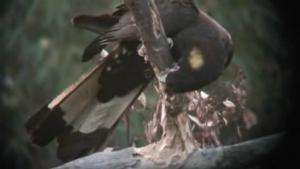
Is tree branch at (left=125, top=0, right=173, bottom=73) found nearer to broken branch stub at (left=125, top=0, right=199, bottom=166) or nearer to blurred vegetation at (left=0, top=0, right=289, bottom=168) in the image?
broken branch stub at (left=125, top=0, right=199, bottom=166)

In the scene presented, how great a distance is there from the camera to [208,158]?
3.91ft

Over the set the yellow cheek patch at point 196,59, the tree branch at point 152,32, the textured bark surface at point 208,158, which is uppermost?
the tree branch at point 152,32

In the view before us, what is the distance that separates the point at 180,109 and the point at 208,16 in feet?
0.61

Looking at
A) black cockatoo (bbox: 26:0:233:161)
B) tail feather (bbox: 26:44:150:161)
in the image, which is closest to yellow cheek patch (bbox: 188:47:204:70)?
black cockatoo (bbox: 26:0:233:161)

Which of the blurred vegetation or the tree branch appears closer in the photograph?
the tree branch

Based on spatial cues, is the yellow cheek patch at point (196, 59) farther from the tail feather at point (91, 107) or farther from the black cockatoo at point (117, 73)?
the tail feather at point (91, 107)

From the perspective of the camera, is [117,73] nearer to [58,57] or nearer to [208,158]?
[58,57]

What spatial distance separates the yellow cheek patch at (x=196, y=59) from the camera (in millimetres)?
1259

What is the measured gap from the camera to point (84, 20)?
1.33 metres

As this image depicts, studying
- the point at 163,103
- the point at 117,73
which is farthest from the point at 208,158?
the point at 117,73

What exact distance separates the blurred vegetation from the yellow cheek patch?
9 centimetres

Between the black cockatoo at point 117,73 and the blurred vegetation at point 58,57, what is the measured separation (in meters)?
0.03

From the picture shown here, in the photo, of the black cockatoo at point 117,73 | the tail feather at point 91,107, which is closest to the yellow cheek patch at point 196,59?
the black cockatoo at point 117,73

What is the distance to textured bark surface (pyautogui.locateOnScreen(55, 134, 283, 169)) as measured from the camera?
116 centimetres
